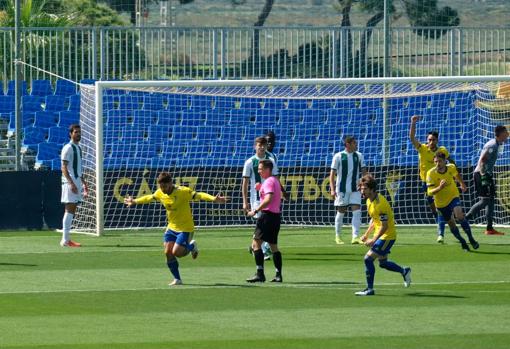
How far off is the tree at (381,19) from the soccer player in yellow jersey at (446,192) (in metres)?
8.25

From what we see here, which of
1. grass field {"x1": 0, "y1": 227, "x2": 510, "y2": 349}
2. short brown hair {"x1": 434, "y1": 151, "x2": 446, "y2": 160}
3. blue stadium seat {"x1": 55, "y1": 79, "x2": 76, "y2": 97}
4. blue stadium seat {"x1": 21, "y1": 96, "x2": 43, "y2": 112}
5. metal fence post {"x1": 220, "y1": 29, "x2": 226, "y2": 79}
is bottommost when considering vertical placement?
grass field {"x1": 0, "y1": 227, "x2": 510, "y2": 349}

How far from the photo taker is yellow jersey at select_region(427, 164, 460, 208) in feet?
71.4

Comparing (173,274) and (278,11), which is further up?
(278,11)

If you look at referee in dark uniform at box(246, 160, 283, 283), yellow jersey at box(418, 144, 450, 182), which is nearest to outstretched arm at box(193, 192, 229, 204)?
referee in dark uniform at box(246, 160, 283, 283)

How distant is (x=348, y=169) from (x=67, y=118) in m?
8.80

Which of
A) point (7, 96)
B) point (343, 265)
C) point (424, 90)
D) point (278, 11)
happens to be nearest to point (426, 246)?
point (343, 265)

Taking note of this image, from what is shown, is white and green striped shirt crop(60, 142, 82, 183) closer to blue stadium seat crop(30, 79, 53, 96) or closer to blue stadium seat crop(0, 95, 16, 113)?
blue stadium seat crop(0, 95, 16, 113)

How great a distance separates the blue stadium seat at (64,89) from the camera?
30422mm

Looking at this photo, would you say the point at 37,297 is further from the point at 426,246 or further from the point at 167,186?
the point at 426,246

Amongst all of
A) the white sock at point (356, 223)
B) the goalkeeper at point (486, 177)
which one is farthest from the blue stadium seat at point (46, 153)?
the goalkeeper at point (486, 177)

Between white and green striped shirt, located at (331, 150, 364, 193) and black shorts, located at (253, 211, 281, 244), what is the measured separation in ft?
18.5

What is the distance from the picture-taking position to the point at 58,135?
1146 inches

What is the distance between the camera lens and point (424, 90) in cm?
2711

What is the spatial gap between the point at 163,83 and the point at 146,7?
13071mm
